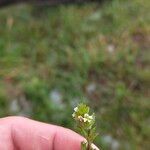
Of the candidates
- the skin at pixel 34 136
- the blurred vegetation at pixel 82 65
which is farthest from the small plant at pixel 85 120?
the blurred vegetation at pixel 82 65

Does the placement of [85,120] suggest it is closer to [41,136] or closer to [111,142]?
[41,136]

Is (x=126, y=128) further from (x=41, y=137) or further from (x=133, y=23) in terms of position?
(x=41, y=137)

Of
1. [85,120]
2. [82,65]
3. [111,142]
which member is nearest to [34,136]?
[85,120]

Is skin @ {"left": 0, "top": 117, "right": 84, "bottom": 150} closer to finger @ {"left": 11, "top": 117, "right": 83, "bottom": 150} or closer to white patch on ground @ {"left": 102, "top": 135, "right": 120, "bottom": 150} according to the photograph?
finger @ {"left": 11, "top": 117, "right": 83, "bottom": 150}

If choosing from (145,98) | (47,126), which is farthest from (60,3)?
(47,126)

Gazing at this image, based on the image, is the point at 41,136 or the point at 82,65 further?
the point at 82,65

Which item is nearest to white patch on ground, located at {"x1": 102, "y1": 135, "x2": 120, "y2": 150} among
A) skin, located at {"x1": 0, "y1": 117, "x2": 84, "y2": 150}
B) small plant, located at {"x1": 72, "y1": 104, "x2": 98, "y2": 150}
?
skin, located at {"x1": 0, "y1": 117, "x2": 84, "y2": 150}

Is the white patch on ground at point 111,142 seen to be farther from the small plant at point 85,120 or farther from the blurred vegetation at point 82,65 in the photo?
the small plant at point 85,120
